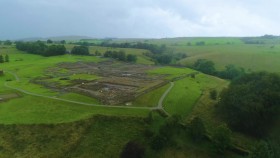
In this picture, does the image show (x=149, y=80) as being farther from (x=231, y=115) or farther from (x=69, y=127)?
(x=69, y=127)

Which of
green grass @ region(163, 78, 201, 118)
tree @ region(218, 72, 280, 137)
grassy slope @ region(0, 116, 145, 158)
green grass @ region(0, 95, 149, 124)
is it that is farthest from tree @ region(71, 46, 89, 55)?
tree @ region(218, 72, 280, 137)

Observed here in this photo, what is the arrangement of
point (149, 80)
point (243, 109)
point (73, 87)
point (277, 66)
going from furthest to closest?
point (277, 66) < point (149, 80) < point (73, 87) < point (243, 109)

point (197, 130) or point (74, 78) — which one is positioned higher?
point (74, 78)

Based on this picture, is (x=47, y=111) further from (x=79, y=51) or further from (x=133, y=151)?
(x=79, y=51)

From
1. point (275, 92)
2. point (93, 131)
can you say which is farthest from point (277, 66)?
point (93, 131)

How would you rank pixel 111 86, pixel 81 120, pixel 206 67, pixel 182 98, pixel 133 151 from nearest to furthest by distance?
1. pixel 133 151
2. pixel 81 120
3. pixel 182 98
4. pixel 111 86
5. pixel 206 67

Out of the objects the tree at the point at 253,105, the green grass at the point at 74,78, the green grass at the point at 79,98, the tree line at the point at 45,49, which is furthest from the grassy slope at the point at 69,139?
the tree line at the point at 45,49

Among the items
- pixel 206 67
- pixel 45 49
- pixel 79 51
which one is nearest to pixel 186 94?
pixel 206 67
